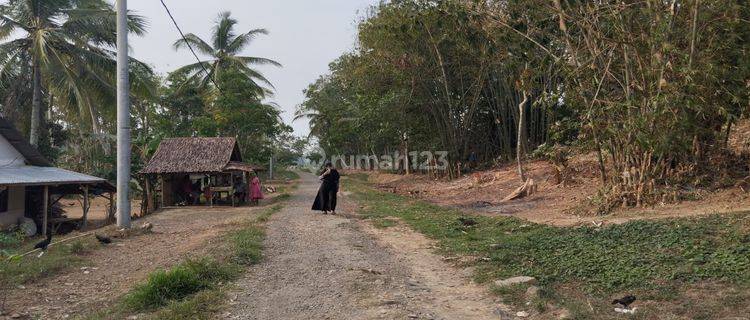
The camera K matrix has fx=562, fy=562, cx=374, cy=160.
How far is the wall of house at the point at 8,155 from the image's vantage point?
616 inches

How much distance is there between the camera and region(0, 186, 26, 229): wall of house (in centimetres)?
1511

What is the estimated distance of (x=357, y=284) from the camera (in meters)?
6.18

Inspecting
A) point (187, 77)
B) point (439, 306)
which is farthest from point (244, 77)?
point (439, 306)

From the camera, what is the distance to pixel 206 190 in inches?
821

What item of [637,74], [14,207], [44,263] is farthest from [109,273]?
[14,207]

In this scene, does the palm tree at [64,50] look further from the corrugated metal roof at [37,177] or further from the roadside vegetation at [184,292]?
the roadside vegetation at [184,292]

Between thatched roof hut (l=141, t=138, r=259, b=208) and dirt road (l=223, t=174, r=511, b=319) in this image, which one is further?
thatched roof hut (l=141, t=138, r=259, b=208)

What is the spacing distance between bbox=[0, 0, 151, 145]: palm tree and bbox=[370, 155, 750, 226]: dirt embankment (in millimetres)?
12173

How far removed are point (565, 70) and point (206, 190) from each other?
14.2m

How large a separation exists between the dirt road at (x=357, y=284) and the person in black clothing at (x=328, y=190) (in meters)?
4.15

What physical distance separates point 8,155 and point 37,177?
7.21ft

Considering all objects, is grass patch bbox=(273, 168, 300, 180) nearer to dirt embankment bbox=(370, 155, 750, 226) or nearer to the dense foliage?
the dense foliage

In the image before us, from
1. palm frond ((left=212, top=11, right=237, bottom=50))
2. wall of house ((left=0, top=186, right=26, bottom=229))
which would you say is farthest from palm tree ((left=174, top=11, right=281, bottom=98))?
wall of house ((left=0, top=186, right=26, bottom=229))

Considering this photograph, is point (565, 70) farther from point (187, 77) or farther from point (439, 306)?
point (187, 77)
